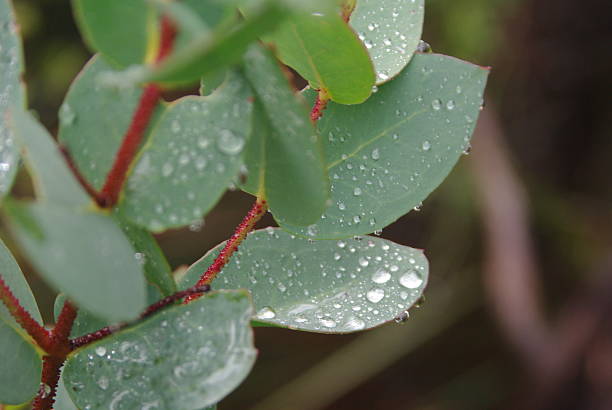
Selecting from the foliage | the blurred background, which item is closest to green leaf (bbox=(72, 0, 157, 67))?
the foliage

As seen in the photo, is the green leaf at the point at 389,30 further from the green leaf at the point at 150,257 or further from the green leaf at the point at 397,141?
the green leaf at the point at 150,257

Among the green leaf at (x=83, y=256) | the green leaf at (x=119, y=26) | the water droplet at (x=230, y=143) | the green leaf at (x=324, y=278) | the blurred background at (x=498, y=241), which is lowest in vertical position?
the blurred background at (x=498, y=241)

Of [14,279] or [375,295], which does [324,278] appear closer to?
[375,295]

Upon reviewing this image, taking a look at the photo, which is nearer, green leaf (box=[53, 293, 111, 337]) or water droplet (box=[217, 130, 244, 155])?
water droplet (box=[217, 130, 244, 155])

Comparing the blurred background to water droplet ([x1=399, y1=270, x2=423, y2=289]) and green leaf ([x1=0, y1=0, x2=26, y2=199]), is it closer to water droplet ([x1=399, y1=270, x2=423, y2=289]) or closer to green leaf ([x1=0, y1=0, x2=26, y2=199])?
water droplet ([x1=399, y1=270, x2=423, y2=289])

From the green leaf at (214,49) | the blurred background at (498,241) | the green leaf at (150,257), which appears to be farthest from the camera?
the blurred background at (498,241)

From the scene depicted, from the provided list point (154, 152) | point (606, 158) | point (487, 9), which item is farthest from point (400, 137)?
point (606, 158)

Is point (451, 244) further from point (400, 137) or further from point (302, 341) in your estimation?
point (400, 137)

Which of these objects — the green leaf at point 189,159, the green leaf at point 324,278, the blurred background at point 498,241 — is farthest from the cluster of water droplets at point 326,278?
the blurred background at point 498,241

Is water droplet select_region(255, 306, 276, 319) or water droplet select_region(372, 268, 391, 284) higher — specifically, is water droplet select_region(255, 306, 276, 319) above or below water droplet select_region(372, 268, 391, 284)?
below
